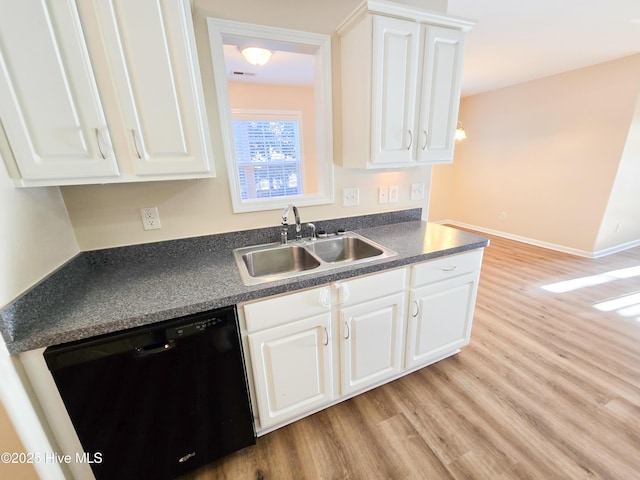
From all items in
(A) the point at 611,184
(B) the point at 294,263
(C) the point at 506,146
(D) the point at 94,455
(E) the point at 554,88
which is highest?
(E) the point at 554,88

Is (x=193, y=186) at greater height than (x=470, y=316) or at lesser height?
greater

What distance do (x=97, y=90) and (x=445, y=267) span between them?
5.98 ft

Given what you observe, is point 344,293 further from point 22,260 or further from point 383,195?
point 22,260

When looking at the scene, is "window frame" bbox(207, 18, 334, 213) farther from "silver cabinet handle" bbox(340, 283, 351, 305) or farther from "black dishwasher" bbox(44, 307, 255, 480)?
"black dishwasher" bbox(44, 307, 255, 480)

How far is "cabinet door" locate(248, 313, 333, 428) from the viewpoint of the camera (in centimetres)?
121

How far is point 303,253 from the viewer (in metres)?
1.62

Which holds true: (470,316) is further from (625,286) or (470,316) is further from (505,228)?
(505,228)

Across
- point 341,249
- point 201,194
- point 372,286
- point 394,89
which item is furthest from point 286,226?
point 394,89

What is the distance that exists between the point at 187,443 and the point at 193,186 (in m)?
1.25

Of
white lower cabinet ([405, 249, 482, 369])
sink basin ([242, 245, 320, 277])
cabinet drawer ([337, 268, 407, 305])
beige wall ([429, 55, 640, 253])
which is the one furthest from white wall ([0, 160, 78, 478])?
beige wall ([429, 55, 640, 253])

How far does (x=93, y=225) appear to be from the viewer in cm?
135

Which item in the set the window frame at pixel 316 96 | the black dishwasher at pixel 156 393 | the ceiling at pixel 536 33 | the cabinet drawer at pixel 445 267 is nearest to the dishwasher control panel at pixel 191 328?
the black dishwasher at pixel 156 393

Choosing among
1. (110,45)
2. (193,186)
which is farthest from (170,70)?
(193,186)

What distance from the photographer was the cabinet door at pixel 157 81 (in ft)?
3.21
